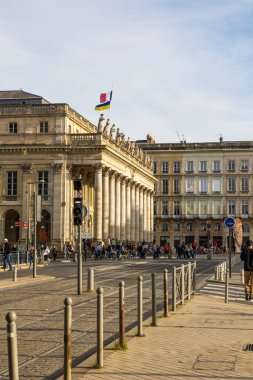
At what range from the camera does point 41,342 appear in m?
12.5

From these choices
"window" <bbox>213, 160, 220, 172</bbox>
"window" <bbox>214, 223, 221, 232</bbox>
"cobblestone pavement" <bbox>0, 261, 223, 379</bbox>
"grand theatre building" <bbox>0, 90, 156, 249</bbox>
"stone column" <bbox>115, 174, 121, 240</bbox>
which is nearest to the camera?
"cobblestone pavement" <bbox>0, 261, 223, 379</bbox>

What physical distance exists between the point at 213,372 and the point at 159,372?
0.72 meters

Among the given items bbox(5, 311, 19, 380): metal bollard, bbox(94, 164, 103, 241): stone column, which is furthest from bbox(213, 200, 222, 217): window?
bbox(5, 311, 19, 380): metal bollard

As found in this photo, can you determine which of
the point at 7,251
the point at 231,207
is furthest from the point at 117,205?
the point at 7,251

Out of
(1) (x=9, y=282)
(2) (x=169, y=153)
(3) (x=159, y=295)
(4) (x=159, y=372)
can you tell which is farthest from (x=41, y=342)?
(2) (x=169, y=153)

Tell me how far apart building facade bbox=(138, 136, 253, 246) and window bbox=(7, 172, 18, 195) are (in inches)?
1960

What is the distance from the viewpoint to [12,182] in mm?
77688

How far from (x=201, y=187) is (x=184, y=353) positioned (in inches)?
4491

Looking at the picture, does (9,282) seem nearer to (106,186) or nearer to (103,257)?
(103,257)

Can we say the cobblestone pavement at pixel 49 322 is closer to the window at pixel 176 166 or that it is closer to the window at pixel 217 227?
the window at pixel 217 227

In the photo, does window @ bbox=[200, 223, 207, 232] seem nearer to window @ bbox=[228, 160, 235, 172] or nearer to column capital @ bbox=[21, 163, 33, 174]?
window @ bbox=[228, 160, 235, 172]

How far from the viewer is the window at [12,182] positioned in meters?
77.4

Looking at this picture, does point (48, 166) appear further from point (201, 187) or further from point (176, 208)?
point (201, 187)

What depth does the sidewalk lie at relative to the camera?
915cm
